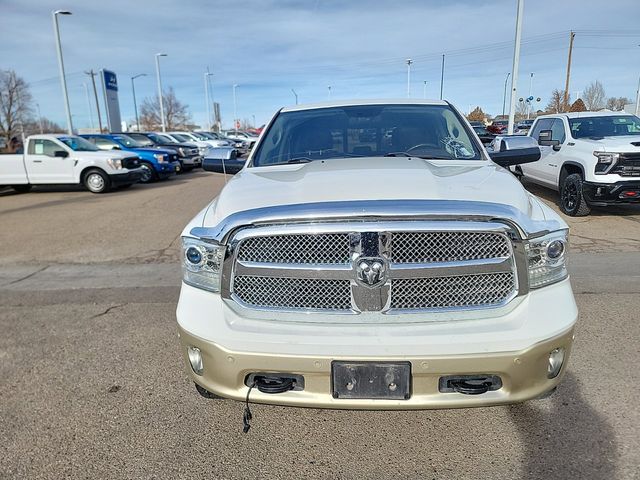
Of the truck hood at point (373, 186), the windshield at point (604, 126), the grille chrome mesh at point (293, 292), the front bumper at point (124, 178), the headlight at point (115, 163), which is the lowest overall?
the front bumper at point (124, 178)

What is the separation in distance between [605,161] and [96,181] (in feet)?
41.8

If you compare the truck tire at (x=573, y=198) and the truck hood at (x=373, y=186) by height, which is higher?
the truck hood at (x=373, y=186)

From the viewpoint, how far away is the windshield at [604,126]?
8570mm

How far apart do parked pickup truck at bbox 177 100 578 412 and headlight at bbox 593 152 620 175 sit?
6427mm

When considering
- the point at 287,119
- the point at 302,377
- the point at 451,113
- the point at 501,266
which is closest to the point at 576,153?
the point at 451,113

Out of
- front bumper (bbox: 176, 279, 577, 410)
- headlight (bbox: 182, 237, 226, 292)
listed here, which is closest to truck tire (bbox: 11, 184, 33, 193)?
headlight (bbox: 182, 237, 226, 292)

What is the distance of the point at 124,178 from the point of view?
13.5 meters

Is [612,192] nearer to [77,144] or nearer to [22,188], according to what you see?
[77,144]

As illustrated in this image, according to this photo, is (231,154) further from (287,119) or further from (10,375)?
(10,375)

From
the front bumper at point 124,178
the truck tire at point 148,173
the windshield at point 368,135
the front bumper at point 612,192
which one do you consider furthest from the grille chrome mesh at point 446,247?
the truck tire at point 148,173

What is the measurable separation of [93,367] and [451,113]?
11.4 feet

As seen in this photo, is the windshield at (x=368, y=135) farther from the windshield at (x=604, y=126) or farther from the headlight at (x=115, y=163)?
the headlight at (x=115, y=163)

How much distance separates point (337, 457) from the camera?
7.71 feet

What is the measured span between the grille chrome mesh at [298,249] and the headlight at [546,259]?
0.87 metres
